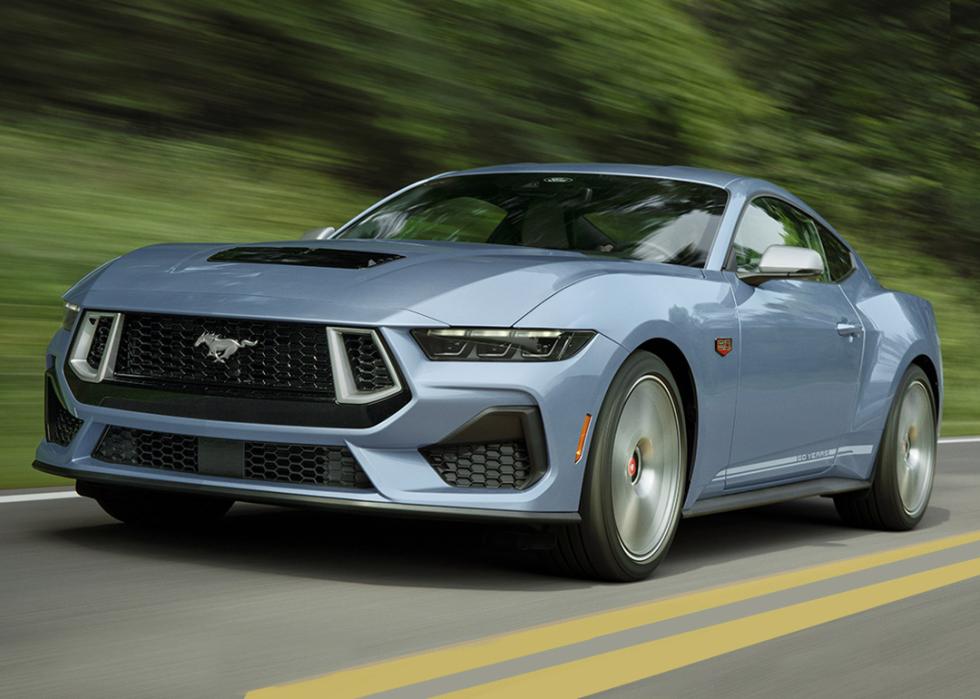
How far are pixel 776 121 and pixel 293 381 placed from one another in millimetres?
18312

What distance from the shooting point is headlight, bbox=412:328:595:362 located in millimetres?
4727

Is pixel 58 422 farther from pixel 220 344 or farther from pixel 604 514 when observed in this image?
pixel 604 514

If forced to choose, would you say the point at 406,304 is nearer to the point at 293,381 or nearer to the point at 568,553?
the point at 293,381

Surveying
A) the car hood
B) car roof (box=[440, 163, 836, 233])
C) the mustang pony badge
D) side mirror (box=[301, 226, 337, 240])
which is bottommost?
the mustang pony badge

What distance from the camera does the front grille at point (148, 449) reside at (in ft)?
16.1

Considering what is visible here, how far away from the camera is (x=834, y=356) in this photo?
654cm

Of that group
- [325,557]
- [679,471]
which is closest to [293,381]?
[325,557]

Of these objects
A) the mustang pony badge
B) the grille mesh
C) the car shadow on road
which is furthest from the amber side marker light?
the mustang pony badge

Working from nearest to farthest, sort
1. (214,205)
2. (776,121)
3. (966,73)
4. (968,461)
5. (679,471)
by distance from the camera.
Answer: (679,471), (968,461), (214,205), (776,121), (966,73)

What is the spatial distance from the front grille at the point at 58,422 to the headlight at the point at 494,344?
1.23 metres

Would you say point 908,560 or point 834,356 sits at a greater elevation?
point 834,356

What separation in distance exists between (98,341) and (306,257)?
71 centimetres

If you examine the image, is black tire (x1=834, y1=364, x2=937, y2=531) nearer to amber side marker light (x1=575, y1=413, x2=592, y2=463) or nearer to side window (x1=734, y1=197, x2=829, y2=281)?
A: side window (x1=734, y1=197, x2=829, y2=281)

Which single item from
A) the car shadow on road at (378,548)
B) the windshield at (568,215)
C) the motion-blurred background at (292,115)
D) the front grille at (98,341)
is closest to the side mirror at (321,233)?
the windshield at (568,215)
